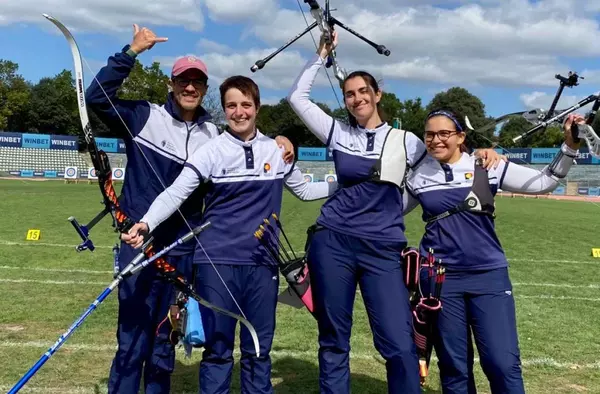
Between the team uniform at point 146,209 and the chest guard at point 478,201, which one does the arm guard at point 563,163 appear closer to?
the chest guard at point 478,201

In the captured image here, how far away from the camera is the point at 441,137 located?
340cm

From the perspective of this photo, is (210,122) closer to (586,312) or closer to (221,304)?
(221,304)

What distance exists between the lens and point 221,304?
10.5 ft

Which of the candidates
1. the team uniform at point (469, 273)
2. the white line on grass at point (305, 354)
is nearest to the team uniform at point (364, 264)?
the team uniform at point (469, 273)

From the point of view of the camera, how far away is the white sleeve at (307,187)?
375cm

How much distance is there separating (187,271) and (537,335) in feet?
12.6

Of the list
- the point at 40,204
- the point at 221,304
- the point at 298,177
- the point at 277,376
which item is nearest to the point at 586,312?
the point at 277,376

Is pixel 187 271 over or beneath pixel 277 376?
over

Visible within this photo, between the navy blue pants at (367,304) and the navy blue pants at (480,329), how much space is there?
222 mm

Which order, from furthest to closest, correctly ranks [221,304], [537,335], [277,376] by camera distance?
[537,335]
[277,376]
[221,304]

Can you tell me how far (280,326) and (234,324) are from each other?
2667 mm

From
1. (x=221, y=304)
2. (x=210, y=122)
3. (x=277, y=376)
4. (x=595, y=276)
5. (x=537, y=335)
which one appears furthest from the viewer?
(x=595, y=276)

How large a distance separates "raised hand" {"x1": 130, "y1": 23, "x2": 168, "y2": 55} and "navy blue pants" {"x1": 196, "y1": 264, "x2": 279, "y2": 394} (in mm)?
1298

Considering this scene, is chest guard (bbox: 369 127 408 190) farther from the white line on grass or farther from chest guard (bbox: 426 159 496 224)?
the white line on grass
